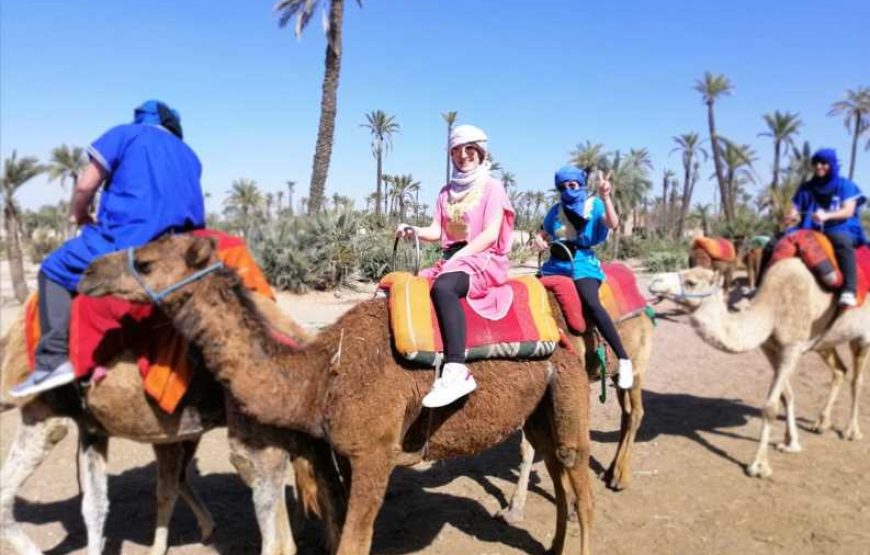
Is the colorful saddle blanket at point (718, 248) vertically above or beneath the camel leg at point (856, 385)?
above

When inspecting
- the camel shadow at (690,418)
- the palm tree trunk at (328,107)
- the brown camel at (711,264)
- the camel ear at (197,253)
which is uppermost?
the palm tree trunk at (328,107)

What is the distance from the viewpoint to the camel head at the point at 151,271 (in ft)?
9.43

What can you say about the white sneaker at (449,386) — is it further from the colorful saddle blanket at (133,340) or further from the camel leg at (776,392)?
the camel leg at (776,392)

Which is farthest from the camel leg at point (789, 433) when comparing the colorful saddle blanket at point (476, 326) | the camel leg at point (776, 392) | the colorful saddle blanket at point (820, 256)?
the colorful saddle blanket at point (476, 326)

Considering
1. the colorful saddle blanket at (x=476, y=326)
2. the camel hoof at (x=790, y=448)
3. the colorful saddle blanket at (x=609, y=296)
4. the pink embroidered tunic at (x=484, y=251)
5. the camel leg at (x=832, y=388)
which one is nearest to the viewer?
the colorful saddle blanket at (x=476, y=326)

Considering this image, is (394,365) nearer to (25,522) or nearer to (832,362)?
(25,522)

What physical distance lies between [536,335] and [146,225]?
2.31 m

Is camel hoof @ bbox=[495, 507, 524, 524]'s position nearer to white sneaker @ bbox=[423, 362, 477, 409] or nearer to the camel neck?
white sneaker @ bbox=[423, 362, 477, 409]

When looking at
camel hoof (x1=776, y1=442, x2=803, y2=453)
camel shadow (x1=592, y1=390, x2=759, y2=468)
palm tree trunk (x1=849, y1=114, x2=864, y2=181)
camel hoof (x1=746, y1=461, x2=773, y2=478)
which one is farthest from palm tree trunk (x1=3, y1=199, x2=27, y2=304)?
palm tree trunk (x1=849, y1=114, x2=864, y2=181)

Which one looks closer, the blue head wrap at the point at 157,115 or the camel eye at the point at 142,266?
the camel eye at the point at 142,266

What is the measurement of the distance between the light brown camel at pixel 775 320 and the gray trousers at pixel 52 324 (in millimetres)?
4685

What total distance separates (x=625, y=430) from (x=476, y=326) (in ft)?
10.2

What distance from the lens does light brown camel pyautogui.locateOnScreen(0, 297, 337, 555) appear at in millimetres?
3436

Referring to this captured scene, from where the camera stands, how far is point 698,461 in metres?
6.18
